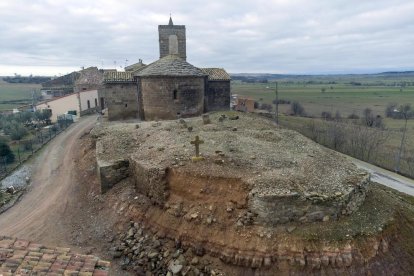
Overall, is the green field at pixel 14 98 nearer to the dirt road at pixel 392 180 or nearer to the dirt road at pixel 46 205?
the dirt road at pixel 46 205

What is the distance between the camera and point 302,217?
442 inches

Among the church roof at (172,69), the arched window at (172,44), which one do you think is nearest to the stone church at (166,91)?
the church roof at (172,69)

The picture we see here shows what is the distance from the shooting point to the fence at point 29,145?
22.1 m

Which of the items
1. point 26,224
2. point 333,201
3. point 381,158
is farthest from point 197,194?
point 381,158

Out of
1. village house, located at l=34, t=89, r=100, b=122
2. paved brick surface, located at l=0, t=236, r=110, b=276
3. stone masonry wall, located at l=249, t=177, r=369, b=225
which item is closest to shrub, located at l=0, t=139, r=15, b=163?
village house, located at l=34, t=89, r=100, b=122

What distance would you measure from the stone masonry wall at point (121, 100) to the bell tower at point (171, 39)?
7.54 m

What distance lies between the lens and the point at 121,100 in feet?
88.5

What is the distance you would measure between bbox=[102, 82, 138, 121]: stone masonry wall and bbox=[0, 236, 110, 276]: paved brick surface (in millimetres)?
21029

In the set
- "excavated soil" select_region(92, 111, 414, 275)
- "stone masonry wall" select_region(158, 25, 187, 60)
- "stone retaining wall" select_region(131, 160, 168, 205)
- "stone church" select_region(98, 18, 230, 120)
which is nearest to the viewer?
"excavated soil" select_region(92, 111, 414, 275)

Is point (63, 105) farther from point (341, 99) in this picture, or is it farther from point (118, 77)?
point (341, 99)

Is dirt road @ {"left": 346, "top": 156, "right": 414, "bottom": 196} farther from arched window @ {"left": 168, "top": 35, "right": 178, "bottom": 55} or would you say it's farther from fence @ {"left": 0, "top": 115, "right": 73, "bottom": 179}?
fence @ {"left": 0, "top": 115, "right": 73, "bottom": 179}

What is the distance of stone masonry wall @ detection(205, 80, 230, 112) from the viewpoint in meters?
28.6

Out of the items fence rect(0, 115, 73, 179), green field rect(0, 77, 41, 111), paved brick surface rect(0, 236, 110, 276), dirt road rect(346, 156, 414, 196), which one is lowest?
dirt road rect(346, 156, 414, 196)

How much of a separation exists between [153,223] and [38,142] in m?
20.5
